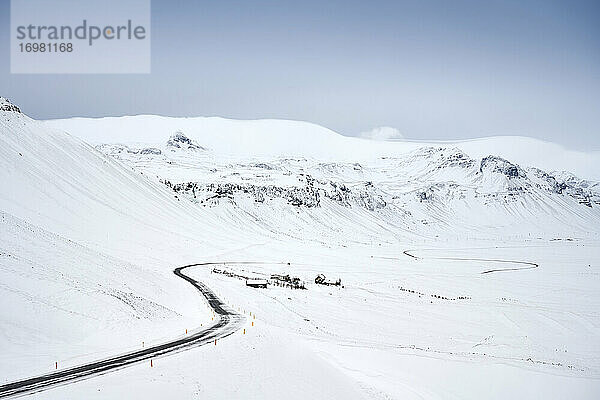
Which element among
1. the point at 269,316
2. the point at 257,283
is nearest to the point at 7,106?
the point at 257,283

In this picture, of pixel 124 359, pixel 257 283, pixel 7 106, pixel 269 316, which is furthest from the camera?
pixel 7 106

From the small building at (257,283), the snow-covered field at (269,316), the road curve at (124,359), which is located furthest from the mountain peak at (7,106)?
the road curve at (124,359)

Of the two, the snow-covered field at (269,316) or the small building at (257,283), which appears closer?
the snow-covered field at (269,316)

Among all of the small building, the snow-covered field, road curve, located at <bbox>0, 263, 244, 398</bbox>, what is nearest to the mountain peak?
the snow-covered field

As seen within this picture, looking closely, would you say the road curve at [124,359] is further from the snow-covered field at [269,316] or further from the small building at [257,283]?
the small building at [257,283]

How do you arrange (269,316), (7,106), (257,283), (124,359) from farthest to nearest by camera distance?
(7,106) → (257,283) → (269,316) → (124,359)

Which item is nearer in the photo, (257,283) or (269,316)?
(269,316)

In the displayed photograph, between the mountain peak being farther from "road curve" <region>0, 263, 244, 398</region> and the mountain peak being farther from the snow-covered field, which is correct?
"road curve" <region>0, 263, 244, 398</region>

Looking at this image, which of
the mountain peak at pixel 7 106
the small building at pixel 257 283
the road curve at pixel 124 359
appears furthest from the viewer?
the mountain peak at pixel 7 106

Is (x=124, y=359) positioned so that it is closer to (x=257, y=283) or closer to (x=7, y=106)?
(x=257, y=283)

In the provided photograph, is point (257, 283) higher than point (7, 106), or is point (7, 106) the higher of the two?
point (7, 106)
